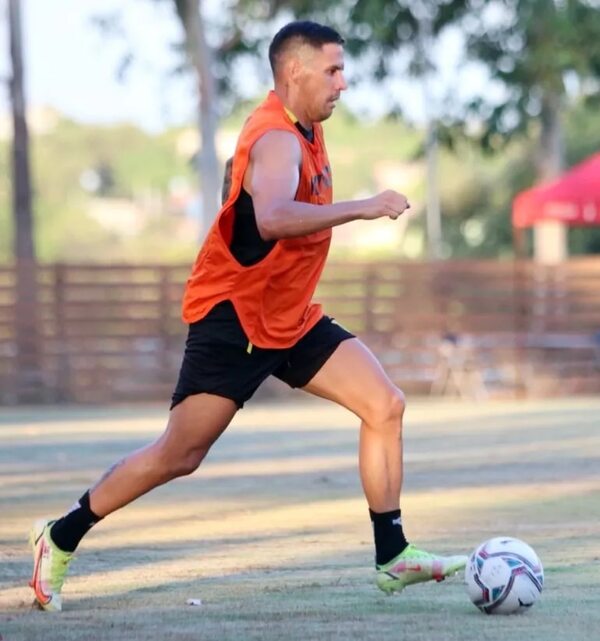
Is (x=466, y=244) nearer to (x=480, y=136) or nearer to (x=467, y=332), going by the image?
(x=480, y=136)

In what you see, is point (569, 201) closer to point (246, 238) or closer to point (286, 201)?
point (246, 238)

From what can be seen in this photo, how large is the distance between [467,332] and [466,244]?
28201mm

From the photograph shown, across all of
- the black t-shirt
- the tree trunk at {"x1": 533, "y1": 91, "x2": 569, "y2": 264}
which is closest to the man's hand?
the black t-shirt

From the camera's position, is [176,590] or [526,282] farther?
[526,282]

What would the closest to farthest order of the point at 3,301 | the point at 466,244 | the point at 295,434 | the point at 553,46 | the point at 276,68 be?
the point at 276,68
the point at 295,434
the point at 3,301
the point at 553,46
the point at 466,244

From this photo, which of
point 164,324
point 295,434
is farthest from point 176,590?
point 164,324

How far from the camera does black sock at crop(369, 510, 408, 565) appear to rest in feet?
22.7

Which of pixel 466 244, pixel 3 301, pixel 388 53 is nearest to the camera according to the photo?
pixel 3 301

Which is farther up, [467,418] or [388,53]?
[388,53]

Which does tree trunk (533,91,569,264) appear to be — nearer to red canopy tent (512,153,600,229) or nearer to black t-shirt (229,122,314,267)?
red canopy tent (512,153,600,229)

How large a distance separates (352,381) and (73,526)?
3.93ft

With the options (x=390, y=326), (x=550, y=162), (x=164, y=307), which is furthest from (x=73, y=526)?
(x=550, y=162)

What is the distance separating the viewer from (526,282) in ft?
86.7

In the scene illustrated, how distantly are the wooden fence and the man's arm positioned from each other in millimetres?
18401
